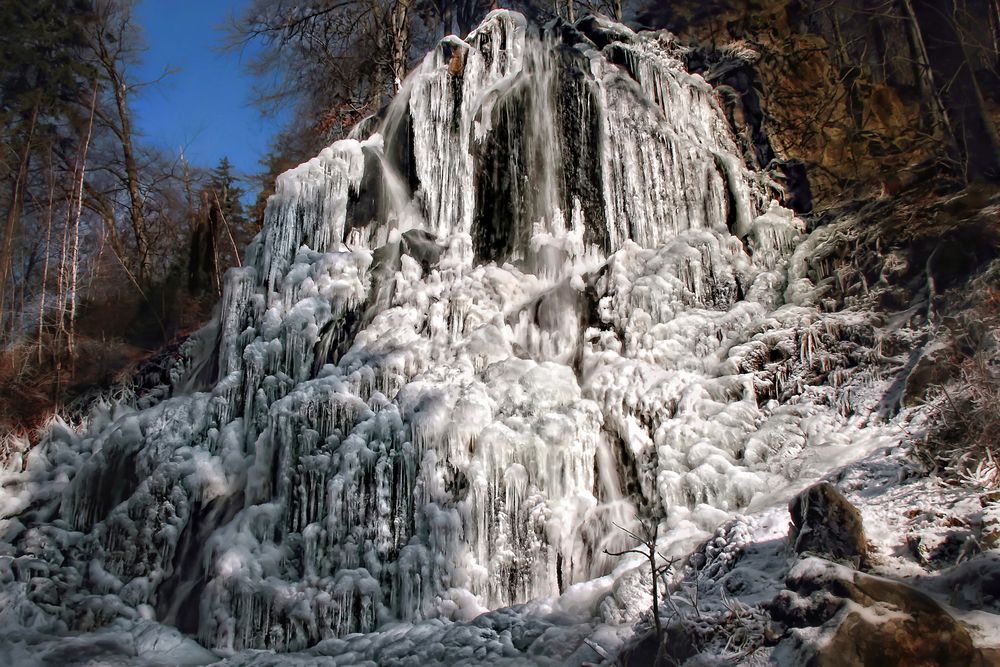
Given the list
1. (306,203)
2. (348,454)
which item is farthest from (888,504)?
(306,203)

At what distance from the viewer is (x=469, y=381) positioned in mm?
9422

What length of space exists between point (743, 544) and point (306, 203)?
824 cm

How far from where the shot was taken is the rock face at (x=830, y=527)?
5.60 meters

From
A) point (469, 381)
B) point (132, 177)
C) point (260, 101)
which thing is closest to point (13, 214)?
point (132, 177)

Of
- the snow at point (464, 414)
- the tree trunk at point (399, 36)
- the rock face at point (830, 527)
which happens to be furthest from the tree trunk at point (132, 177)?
the rock face at point (830, 527)

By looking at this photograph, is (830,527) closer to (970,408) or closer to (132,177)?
(970,408)

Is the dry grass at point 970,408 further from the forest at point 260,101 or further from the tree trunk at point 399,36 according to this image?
the tree trunk at point 399,36

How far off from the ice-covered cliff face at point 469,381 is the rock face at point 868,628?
64.5 inches

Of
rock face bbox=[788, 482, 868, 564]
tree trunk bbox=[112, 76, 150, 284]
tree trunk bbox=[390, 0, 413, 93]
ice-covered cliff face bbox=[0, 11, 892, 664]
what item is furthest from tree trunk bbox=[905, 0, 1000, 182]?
tree trunk bbox=[112, 76, 150, 284]

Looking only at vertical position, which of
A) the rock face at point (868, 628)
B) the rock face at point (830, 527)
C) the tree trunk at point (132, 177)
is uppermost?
the tree trunk at point (132, 177)

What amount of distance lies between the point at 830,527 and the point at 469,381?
4655 mm

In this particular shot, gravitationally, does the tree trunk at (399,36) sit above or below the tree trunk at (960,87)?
above

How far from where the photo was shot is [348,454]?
8758mm

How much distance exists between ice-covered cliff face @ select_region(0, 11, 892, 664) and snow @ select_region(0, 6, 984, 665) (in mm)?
31
